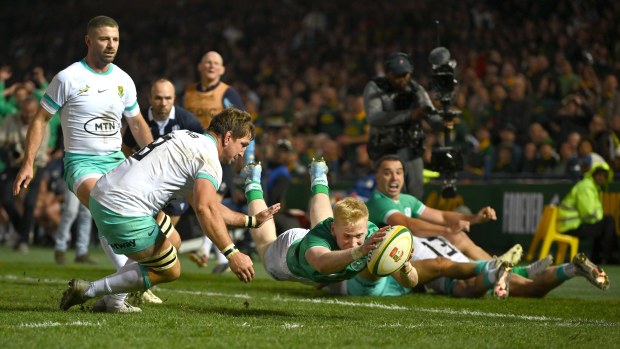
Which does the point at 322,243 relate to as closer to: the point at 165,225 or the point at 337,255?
the point at 337,255

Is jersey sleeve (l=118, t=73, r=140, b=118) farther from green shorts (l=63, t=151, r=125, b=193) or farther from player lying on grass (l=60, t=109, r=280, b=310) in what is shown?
player lying on grass (l=60, t=109, r=280, b=310)

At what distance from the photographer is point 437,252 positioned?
10.1 meters

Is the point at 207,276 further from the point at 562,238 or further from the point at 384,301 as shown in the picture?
the point at 562,238

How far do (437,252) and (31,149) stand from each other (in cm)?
384

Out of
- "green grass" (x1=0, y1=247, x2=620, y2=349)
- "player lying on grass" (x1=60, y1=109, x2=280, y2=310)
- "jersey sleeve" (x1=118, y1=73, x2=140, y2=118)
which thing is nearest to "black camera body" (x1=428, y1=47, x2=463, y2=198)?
"green grass" (x1=0, y1=247, x2=620, y2=349)

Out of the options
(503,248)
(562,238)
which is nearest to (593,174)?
(562,238)

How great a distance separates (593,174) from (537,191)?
1.32 meters

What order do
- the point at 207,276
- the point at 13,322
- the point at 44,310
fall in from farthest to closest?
the point at 207,276, the point at 44,310, the point at 13,322

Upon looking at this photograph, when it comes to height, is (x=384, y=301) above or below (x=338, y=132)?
below

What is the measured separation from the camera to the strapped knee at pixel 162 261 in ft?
24.8

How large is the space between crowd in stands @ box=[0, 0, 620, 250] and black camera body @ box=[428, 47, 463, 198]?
431 mm

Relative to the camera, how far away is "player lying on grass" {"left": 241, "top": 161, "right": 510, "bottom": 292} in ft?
24.6

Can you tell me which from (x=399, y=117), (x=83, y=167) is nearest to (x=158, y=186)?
(x=83, y=167)

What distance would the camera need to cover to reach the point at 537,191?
16.2 meters
